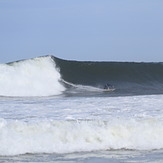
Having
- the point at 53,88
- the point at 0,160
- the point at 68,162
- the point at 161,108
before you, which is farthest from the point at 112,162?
the point at 53,88

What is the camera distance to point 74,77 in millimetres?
19359

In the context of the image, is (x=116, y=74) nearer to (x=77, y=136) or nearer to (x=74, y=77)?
(x=74, y=77)

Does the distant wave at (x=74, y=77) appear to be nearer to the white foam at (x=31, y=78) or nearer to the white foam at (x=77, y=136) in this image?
the white foam at (x=31, y=78)

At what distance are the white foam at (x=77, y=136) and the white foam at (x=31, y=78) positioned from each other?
350 inches

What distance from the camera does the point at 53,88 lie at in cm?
1778

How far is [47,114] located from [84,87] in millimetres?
8581

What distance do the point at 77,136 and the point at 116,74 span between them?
43.4 feet

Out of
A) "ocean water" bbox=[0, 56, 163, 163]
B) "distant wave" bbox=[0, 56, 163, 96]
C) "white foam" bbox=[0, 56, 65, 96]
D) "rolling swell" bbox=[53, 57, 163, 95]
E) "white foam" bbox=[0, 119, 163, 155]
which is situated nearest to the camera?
"ocean water" bbox=[0, 56, 163, 163]

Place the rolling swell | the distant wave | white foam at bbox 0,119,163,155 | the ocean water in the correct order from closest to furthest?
the ocean water, white foam at bbox 0,119,163,155, the distant wave, the rolling swell

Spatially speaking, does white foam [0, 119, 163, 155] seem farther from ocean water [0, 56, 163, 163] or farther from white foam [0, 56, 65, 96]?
white foam [0, 56, 65, 96]

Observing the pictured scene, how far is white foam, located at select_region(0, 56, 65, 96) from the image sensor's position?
671 inches

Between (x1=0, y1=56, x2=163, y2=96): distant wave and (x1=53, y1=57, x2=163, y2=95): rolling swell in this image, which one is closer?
(x1=0, y1=56, x2=163, y2=96): distant wave

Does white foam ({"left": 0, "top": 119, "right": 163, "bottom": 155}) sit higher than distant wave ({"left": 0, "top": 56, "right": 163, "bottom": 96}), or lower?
lower

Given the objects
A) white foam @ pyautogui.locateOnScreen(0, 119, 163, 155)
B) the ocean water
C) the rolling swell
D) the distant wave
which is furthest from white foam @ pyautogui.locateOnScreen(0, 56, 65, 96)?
white foam @ pyautogui.locateOnScreen(0, 119, 163, 155)
